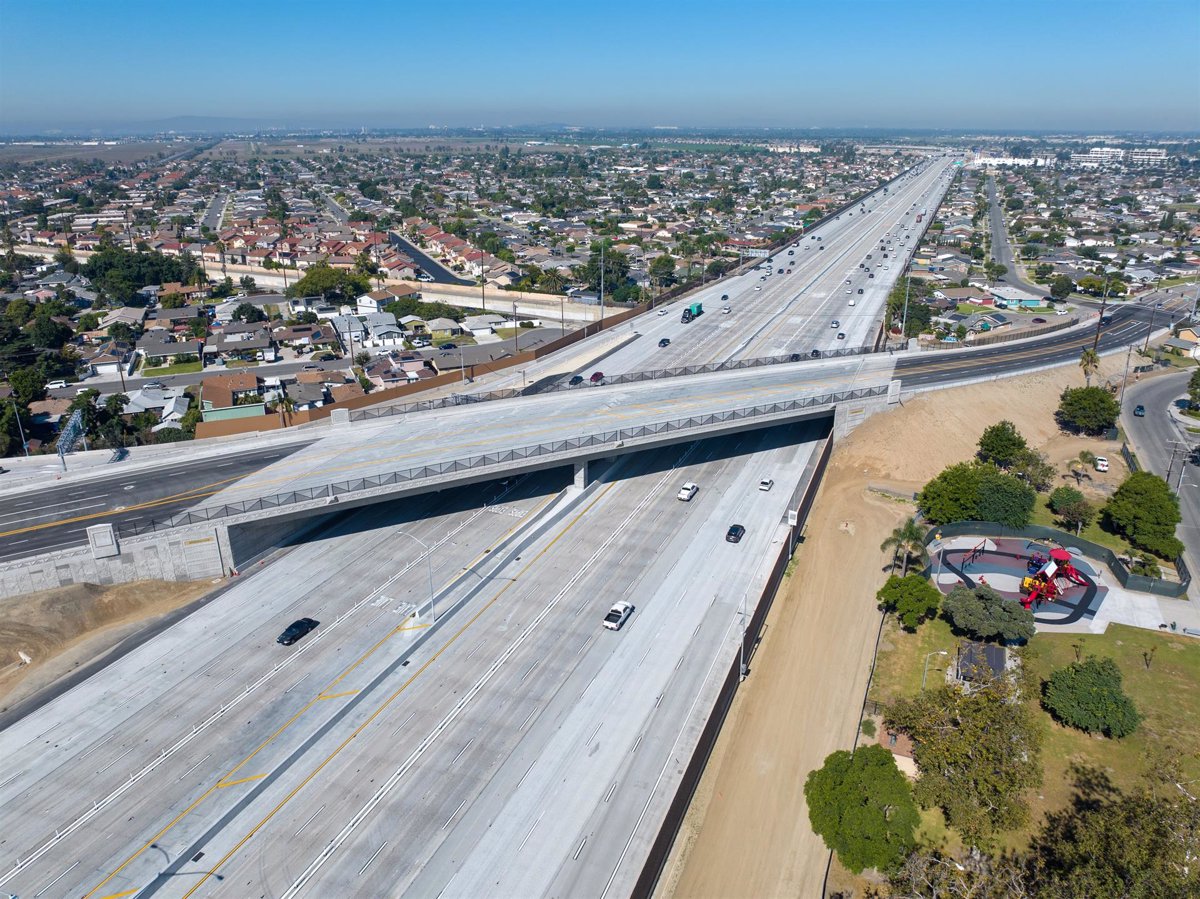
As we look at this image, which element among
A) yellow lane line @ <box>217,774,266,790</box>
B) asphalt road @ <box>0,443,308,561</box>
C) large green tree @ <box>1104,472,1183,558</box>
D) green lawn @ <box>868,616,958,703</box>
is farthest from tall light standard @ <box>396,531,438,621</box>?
large green tree @ <box>1104,472,1183,558</box>

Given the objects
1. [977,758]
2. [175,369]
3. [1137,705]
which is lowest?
[1137,705]

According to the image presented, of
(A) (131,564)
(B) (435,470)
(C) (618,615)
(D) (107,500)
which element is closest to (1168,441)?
(C) (618,615)

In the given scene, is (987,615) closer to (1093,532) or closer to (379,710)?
(1093,532)

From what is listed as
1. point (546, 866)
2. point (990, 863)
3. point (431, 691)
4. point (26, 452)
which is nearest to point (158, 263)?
point (26, 452)

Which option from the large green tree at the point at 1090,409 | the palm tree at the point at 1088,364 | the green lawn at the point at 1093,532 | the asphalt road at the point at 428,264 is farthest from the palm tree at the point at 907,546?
the asphalt road at the point at 428,264

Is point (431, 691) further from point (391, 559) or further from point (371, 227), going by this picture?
point (371, 227)

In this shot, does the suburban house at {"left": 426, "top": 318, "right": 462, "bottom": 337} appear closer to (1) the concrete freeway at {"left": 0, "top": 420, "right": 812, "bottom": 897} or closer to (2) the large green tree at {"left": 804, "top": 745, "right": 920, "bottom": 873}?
(1) the concrete freeway at {"left": 0, "top": 420, "right": 812, "bottom": 897}
